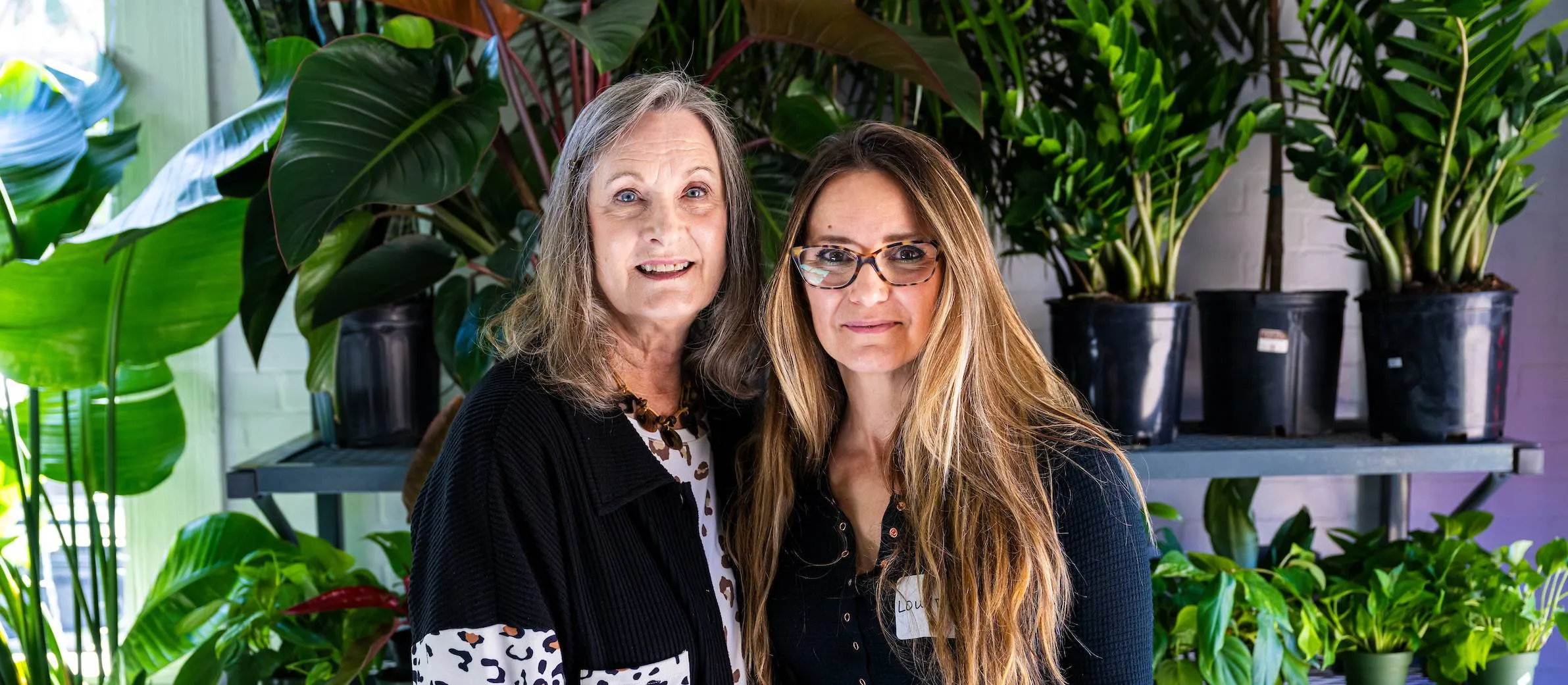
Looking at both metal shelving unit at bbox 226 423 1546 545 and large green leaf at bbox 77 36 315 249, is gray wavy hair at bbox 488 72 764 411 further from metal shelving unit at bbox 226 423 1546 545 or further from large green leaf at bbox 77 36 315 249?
metal shelving unit at bbox 226 423 1546 545

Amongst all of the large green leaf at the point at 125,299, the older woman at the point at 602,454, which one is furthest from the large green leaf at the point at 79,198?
the older woman at the point at 602,454

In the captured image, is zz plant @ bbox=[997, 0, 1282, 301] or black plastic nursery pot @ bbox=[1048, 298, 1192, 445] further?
black plastic nursery pot @ bbox=[1048, 298, 1192, 445]

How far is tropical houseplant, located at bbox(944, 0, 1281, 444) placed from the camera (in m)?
1.54

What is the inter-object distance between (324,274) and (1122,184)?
128cm

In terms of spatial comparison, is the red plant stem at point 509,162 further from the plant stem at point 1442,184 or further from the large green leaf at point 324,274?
the plant stem at point 1442,184

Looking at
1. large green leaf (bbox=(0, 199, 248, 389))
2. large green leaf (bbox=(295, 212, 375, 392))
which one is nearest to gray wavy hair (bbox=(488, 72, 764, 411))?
large green leaf (bbox=(295, 212, 375, 392))

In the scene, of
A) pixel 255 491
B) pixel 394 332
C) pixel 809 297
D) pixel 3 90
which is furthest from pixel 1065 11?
pixel 3 90

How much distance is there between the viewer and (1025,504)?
→ 1.08 m

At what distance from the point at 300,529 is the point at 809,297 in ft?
5.18

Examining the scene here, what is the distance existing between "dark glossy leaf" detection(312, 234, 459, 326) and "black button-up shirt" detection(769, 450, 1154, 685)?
739 millimetres

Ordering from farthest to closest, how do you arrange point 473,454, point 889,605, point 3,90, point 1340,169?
point 3,90 < point 1340,169 < point 889,605 < point 473,454

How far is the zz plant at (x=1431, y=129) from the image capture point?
151 centimetres

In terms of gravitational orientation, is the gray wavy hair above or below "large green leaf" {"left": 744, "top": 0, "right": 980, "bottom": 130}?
below

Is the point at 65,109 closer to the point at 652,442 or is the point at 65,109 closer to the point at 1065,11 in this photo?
the point at 652,442
